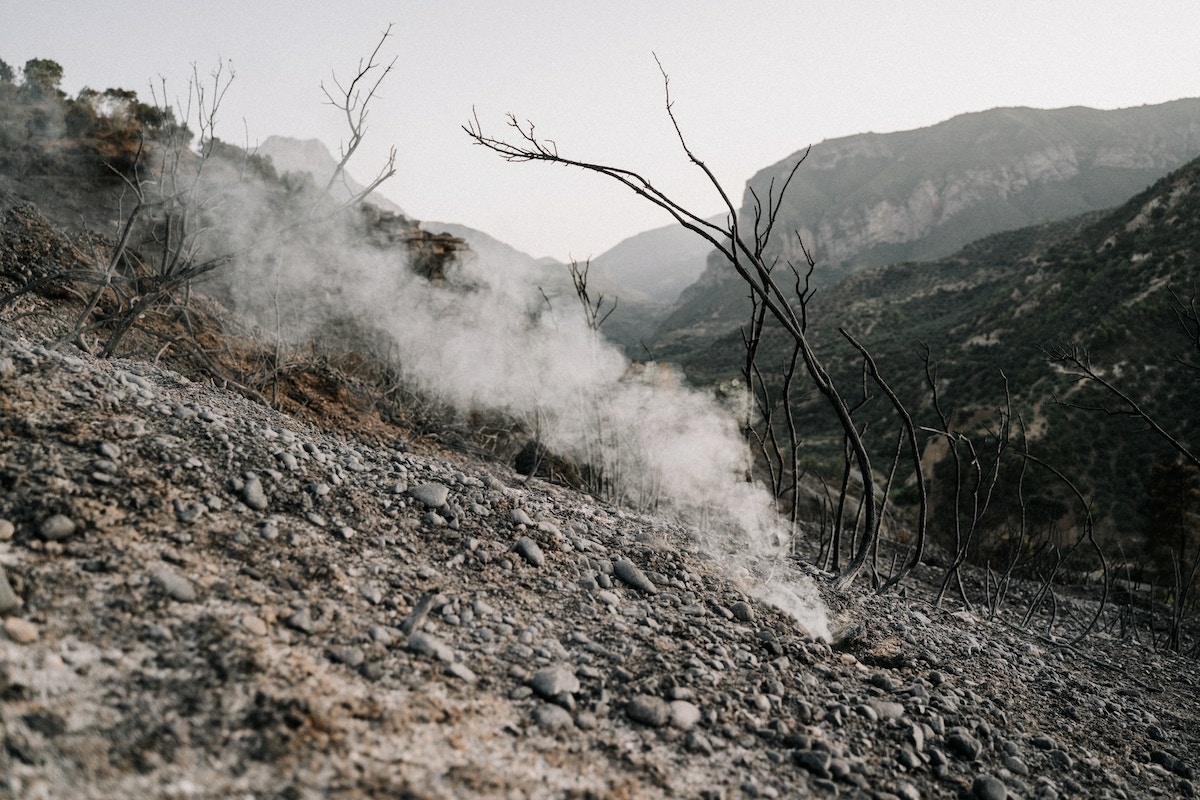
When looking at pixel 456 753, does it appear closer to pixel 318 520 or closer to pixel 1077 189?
pixel 318 520

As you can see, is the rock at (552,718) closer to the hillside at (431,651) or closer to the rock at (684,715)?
the hillside at (431,651)

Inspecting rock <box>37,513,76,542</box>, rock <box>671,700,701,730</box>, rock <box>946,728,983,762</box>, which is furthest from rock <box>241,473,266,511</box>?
rock <box>946,728,983,762</box>

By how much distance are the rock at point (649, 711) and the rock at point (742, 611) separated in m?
1.15

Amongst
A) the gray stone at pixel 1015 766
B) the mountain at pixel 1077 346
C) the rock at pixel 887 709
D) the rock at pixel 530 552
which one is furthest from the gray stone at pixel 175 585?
the mountain at pixel 1077 346

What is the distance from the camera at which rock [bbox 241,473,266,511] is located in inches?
104

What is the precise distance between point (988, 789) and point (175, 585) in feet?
9.88

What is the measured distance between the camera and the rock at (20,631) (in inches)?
60.7

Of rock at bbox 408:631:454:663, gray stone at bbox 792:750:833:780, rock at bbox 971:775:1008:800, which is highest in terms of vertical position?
rock at bbox 408:631:454:663

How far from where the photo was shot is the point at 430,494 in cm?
332

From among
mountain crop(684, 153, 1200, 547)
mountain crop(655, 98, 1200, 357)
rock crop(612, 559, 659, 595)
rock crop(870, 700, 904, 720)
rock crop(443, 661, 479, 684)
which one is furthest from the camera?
mountain crop(655, 98, 1200, 357)

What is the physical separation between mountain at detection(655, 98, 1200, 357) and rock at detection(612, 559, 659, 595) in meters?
64.0

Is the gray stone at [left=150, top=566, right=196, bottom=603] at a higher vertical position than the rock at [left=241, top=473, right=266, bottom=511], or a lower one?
lower

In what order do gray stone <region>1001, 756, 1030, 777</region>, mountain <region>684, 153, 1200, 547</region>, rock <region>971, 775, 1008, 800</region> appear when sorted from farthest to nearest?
mountain <region>684, 153, 1200, 547</region>
gray stone <region>1001, 756, 1030, 777</region>
rock <region>971, 775, 1008, 800</region>

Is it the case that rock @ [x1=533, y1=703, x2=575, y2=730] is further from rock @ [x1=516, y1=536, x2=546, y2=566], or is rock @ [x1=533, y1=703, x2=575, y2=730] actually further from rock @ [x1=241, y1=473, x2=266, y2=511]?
rock @ [x1=241, y1=473, x2=266, y2=511]
